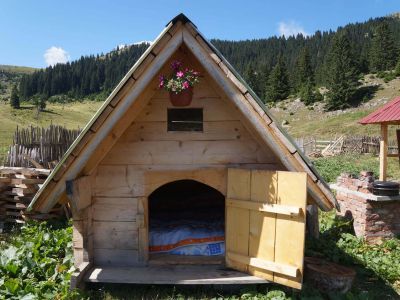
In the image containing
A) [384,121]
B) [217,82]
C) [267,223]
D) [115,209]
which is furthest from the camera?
[384,121]

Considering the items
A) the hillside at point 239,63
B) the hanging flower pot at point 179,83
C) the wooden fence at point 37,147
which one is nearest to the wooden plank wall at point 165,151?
the hanging flower pot at point 179,83

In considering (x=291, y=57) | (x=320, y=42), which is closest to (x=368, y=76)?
(x=291, y=57)

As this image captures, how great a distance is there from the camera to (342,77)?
234ft

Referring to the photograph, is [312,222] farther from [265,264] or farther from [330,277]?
[265,264]

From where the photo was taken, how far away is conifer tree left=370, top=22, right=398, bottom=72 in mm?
80688

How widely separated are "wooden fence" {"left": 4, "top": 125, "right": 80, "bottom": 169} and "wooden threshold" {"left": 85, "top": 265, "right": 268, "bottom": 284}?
20.9 ft

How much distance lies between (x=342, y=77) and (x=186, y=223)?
235ft

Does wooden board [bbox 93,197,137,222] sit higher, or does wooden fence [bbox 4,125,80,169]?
wooden fence [bbox 4,125,80,169]

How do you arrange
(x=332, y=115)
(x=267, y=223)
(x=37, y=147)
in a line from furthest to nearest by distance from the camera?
(x=332, y=115), (x=37, y=147), (x=267, y=223)

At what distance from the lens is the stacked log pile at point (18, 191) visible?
33.7 feet

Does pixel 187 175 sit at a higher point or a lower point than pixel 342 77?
lower

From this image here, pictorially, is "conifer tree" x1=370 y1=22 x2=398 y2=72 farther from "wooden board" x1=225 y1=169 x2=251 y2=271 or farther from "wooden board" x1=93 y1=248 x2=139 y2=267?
"wooden board" x1=93 y1=248 x2=139 y2=267

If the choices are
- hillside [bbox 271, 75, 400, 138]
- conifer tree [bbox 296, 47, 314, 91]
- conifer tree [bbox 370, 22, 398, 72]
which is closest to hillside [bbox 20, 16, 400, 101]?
conifer tree [bbox 296, 47, 314, 91]

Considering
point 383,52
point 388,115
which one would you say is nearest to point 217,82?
point 388,115
